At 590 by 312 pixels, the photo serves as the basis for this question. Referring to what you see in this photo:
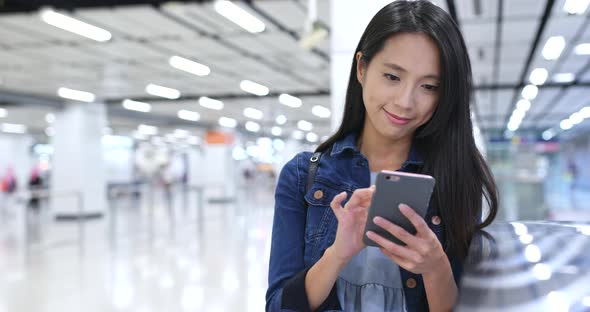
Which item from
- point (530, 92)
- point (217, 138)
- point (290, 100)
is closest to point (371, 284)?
point (290, 100)

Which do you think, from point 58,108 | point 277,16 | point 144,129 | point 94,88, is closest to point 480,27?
point 277,16

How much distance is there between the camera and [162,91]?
1589 cm

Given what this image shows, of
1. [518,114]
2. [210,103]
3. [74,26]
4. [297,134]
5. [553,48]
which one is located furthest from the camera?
[297,134]

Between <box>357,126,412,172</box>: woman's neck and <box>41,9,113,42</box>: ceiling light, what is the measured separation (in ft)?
24.7

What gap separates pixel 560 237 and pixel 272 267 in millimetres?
587

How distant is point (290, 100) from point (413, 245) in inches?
704

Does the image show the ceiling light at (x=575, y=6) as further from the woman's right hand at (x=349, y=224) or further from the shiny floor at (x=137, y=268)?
the woman's right hand at (x=349, y=224)

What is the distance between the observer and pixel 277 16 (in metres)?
8.14

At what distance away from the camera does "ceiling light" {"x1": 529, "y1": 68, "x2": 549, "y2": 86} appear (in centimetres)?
1359

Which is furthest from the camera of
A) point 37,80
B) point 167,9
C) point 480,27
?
point 37,80

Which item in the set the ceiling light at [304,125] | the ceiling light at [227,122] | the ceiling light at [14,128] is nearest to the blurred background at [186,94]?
the ceiling light at [227,122]

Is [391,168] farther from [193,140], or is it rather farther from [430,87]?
[193,140]

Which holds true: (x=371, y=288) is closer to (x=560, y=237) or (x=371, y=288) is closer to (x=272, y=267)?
(x=272, y=267)

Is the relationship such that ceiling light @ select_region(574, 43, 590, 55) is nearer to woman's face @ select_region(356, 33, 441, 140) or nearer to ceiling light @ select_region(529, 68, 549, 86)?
ceiling light @ select_region(529, 68, 549, 86)
